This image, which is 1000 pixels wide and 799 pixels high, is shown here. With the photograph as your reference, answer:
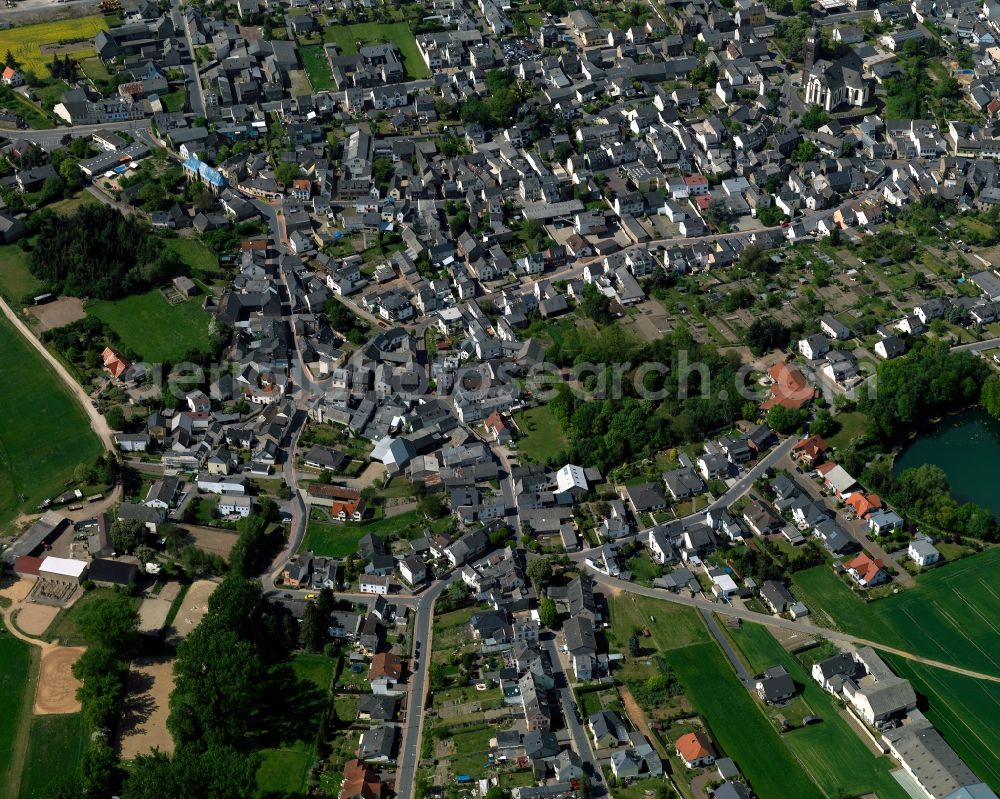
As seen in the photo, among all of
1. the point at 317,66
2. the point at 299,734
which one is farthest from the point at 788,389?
the point at 317,66

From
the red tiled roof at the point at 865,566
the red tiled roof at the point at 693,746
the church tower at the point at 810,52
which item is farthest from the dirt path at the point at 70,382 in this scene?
the church tower at the point at 810,52

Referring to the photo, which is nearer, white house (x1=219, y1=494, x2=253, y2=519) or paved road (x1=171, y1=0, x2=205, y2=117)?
white house (x1=219, y1=494, x2=253, y2=519)

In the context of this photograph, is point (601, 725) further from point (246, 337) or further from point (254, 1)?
point (254, 1)

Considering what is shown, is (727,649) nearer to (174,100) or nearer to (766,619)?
(766,619)

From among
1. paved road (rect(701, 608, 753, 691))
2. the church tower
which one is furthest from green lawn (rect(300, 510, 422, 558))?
the church tower

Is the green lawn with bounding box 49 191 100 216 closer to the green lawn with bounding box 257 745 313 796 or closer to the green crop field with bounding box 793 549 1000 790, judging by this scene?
the green lawn with bounding box 257 745 313 796

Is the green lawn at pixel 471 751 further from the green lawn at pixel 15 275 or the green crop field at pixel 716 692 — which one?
the green lawn at pixel 15 275

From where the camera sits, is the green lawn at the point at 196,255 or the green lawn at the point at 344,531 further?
the green lawn at the point at 196,255
